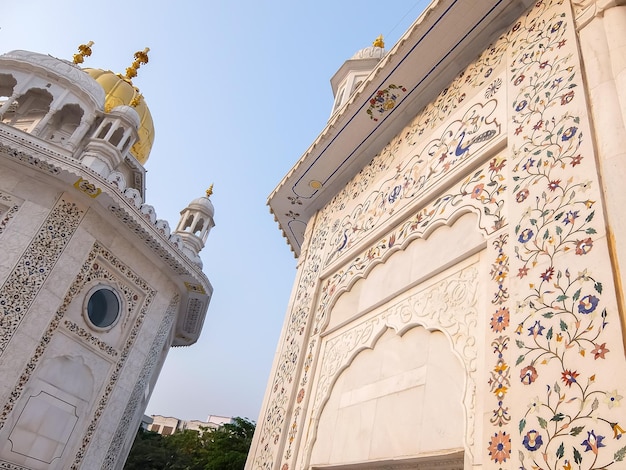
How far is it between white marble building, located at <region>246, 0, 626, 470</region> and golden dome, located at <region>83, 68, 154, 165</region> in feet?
28.1

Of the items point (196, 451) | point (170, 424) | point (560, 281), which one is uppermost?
point (170, 424)

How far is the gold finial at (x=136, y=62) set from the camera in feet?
43.2

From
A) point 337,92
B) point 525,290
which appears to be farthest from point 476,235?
point 337,92

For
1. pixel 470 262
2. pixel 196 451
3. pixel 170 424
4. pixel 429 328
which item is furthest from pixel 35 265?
pixel 170 424

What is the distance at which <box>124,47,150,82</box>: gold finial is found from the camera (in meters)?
13.2

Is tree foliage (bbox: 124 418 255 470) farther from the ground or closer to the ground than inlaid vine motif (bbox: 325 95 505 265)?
farther from the ground

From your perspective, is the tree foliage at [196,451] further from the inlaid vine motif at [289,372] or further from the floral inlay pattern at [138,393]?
the inlaid vine motif at [289,372]

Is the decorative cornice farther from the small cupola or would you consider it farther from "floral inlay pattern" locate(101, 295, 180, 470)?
the small cupola

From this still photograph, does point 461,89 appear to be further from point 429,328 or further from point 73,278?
point 73,278

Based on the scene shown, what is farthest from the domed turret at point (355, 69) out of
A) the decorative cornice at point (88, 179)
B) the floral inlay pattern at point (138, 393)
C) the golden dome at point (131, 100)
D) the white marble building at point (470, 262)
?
the golden dome at point (131, 100)

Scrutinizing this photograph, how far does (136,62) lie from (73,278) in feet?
26.5

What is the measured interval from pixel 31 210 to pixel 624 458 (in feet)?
23.9

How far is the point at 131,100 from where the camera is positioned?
1277 cm

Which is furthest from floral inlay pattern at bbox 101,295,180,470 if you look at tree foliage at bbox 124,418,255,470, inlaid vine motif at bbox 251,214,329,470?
tree foliage at bbox 124,418,255,470
